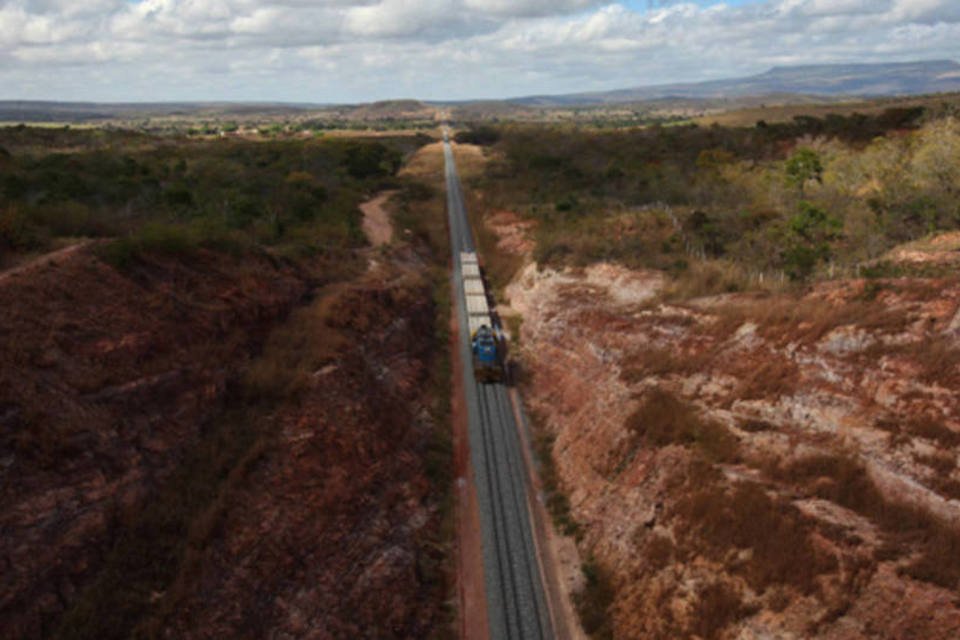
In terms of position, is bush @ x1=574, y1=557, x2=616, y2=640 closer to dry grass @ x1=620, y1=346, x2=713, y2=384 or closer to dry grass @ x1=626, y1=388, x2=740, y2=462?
dry grass @ x1=626, y1=388, x2=740, y2=462

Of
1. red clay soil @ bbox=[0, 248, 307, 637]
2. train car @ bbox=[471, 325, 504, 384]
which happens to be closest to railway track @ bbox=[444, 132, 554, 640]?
train car @ bbox=[471, 325, 504, 384]

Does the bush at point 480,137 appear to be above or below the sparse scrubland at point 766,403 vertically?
above

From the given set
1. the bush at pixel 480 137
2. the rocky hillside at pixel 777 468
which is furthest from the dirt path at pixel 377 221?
the bush at pixel 480 137

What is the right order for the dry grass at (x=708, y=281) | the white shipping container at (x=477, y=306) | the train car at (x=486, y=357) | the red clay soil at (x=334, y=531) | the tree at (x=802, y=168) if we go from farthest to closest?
1. the tree at (x=802, y=168)
2. the white shipping container at (x=477, y=306)
3. the train car at (x=486, y=357)
4. the dry grass at (x=708, y=281)
5. the red clay soil at (x=334, y=531)

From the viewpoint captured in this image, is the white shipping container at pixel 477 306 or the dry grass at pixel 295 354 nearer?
the dry grass at pixel 295 354

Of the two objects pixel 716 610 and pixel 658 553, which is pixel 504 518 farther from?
pixel 716 610

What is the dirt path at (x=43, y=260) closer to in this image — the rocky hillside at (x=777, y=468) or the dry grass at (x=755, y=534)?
the rocky hillside at (x=777, y=468)

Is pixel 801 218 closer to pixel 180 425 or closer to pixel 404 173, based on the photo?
pixel 180 425

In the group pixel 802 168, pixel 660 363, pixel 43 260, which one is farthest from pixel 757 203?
pixel 43 260
